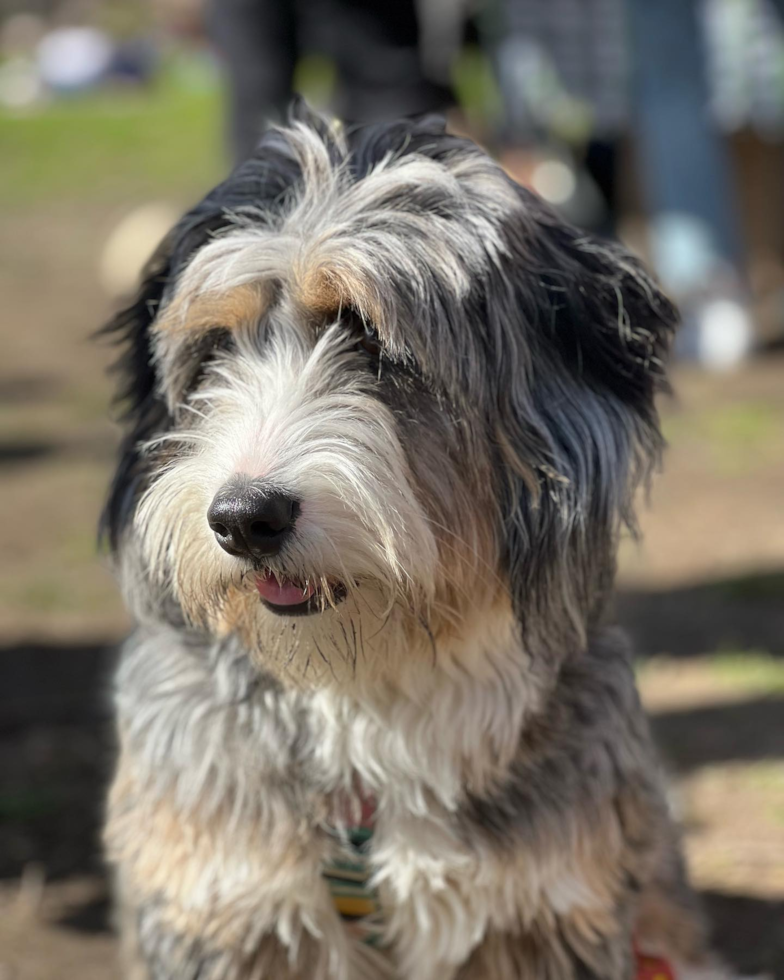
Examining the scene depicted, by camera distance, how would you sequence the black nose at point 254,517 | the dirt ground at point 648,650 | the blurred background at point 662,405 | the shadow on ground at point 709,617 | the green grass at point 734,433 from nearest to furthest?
the black nose at point 254,517 → the dirt ground at point 648,650 → the blurred background at point 662,405 → the shadow on ground at point 709,617 → the green grass at point 734,433

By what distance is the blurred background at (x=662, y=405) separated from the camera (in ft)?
10.1

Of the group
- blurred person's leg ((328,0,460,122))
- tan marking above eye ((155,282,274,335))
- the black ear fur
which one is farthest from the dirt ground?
blurred person's leg ((328,0,460,122))

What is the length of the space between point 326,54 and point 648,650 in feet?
7.70

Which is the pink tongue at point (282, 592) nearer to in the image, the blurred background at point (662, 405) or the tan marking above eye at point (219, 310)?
the tan marking above eye at point (219, 310)

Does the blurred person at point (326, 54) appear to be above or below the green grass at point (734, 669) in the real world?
above

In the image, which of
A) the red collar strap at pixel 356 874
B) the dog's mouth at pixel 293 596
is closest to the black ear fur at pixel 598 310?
the dog's mouth at pixel 293 596

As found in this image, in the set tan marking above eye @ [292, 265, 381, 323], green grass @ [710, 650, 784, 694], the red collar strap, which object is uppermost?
tan marking above eye @ [292, 265, 381, 323]

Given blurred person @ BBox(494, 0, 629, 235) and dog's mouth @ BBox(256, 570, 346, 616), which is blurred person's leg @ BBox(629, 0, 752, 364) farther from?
dog's mouth @ BBox(256, 570, 346, 616)

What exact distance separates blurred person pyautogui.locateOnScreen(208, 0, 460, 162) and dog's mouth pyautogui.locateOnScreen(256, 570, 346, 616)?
246cm

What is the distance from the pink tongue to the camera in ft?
6.15

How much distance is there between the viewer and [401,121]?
2146mm

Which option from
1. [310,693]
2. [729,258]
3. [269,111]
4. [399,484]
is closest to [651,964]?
[310,693]

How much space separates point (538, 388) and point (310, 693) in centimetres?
58

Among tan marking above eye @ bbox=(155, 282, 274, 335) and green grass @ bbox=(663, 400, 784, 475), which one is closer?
tan marking above eye @ bbox=(155, 282, 274, 335)
